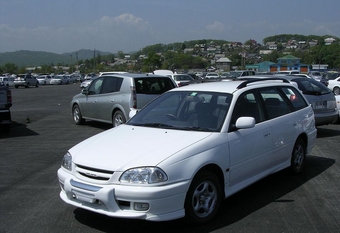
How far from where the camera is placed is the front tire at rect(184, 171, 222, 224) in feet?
15.2

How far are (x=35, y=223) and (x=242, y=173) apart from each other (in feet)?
8.70

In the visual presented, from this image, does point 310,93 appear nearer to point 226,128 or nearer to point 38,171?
point 226,128

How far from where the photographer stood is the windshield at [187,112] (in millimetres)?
5391

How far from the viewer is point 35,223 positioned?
501cm

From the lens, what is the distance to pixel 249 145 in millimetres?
5473

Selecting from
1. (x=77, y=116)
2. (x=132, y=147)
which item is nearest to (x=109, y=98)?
(x=77, y=116)

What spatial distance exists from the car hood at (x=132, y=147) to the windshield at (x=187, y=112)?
209mm

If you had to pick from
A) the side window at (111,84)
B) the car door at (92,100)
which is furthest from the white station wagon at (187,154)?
the car door at (92,100)

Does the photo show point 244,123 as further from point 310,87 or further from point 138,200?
point 310,87

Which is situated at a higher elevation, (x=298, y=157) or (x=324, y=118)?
(x=298, y=157)

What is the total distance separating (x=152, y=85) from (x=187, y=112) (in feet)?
20.4

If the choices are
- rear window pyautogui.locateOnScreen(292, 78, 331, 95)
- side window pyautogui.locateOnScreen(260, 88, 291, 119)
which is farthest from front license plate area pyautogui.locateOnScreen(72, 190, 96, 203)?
rear window pyautogui.locateOnScreen(292, 78, 331, 95)

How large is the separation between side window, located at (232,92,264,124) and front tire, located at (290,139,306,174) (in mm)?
1215

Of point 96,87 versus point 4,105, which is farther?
point 96,87
